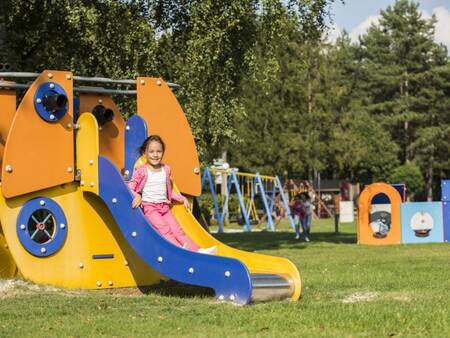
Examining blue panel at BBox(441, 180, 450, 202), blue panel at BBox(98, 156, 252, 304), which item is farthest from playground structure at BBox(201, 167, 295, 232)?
blue panel at BBox(98, 156, 252, 304)

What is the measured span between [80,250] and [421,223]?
12186 mm

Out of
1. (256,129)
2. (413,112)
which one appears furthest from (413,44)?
(256,129)

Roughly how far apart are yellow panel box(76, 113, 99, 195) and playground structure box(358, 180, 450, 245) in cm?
1123

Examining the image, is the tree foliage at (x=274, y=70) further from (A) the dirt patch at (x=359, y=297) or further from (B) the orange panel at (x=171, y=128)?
(A) the dirt patch at (x=359, y=297)

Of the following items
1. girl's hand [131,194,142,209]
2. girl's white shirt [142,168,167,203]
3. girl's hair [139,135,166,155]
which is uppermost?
girl's hair [139,135,166,155]

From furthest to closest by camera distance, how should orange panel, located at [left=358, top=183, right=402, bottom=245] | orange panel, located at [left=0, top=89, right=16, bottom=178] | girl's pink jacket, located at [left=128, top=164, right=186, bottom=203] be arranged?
orange panel, located at [left=358, top=183, right=402, bottom=245], orange panel, located at [left=0, top=89, right=16, bottom=178], girl's pink jacket, located at [left=128, top=164, right=186, bottom=203]

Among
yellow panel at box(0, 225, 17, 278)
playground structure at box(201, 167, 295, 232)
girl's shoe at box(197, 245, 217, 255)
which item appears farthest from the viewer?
playground structure at box(201, 167, 295, 232)

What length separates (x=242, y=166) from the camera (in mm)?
50906

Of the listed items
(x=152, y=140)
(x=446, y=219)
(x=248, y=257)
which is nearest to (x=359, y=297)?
(x=248, y=257)

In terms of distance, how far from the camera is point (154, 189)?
9.29m

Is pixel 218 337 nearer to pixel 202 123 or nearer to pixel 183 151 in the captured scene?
pixel 183 151

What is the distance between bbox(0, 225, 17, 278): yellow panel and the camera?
1030 centimetres

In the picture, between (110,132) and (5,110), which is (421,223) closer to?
(110,132)

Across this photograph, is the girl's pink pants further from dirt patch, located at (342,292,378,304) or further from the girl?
dirt patch, located at (342,292,378,304)
